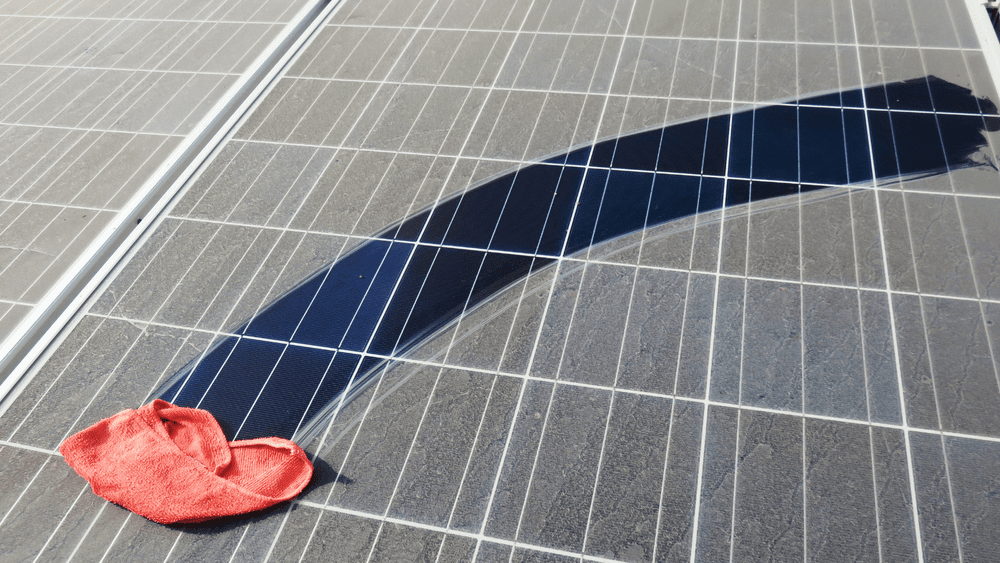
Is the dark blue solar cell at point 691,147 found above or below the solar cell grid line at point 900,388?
above

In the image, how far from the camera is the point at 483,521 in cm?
323

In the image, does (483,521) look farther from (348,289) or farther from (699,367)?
(348,289)

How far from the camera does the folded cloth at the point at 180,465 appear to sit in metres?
3.37

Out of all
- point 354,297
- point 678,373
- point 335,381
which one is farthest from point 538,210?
point 335,381

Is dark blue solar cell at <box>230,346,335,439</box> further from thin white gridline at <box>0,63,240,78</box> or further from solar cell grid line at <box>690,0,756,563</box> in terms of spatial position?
thin white gridline at <box>0,63,240,78</box>

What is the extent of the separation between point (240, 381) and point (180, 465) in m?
0.57

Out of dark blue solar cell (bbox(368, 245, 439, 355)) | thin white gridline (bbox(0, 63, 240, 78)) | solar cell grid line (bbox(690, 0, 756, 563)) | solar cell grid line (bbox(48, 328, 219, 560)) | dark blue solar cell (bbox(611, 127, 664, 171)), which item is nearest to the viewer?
solar cell grid line (bbox(690, 0, 756, 563))

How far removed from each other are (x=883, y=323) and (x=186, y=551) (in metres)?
3.81

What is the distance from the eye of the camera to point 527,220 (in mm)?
4566

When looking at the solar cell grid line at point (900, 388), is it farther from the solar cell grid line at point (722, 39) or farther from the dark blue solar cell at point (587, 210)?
the dark blue solar cell at point (587, 210)

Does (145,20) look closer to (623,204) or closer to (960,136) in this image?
(623,204)

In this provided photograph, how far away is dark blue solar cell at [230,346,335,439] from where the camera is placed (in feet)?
12.1

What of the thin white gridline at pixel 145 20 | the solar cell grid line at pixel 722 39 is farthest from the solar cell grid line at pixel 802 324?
the thin white gridline at pixel 145 20

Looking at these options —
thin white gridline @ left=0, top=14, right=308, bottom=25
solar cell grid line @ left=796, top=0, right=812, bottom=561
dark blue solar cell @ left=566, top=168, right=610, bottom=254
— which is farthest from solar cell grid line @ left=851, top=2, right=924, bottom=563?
thin white gridline @ left=0, top=14, right=308, bottom=25
